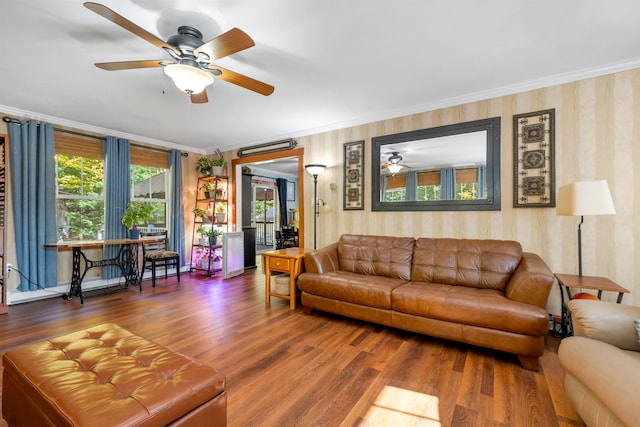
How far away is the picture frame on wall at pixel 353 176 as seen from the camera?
404cm

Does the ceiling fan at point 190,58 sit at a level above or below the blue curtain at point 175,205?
above

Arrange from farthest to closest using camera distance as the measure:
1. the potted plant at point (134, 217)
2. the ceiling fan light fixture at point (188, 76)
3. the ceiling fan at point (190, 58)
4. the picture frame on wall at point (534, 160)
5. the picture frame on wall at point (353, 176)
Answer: the potted plant at point (134, 217) → the picture frame on wall at point (353, 176) → the picture frame on wall at point (534, 160) → the ceiling fan light fixture at point (188, 76) → the ceiling fan at point (190, 58)

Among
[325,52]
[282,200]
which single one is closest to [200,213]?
[282,200]

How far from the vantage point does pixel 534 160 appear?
293 centimetres

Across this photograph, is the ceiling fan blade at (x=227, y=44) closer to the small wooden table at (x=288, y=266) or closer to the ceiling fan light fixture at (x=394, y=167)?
the small wooden table at (x=288, y=266)

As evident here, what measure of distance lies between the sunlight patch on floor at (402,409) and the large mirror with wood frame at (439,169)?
7.28 feet

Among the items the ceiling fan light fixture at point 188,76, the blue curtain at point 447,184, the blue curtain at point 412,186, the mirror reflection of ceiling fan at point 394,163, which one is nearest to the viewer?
the ceiling fan light fixture at point 188,76

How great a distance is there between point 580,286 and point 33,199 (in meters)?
6.07

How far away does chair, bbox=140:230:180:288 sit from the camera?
4.49m

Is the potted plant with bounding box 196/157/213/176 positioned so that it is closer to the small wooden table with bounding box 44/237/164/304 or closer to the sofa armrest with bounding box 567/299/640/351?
the small wooden table with bounding box 44/237/164/304

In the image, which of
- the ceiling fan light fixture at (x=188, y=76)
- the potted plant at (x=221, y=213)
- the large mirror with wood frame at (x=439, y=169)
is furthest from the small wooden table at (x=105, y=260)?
the large mirror with wood frame at (x=439, y=169)

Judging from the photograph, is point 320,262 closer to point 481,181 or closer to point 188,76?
point 481,181

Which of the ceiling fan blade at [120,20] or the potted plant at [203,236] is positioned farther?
the potted plant at [203,236]

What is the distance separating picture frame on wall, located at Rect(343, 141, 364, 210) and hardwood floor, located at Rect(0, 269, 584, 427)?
1.64 meters
